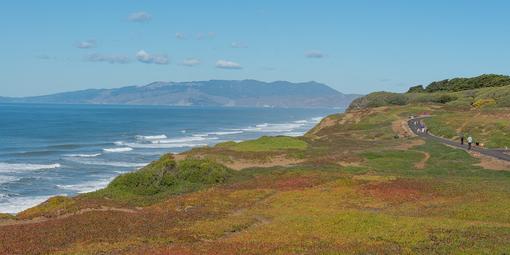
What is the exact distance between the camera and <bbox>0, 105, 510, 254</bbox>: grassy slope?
21438mm

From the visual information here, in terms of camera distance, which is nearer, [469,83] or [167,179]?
[167,179]

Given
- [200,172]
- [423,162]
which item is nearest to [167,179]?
[200,172]

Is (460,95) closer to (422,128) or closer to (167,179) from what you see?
(422,128)

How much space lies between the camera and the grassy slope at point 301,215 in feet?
70.3

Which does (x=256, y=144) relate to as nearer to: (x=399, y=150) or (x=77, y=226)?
(x=399, y=150)

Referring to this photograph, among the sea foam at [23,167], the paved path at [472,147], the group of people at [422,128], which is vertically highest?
the group of people at [422,128]

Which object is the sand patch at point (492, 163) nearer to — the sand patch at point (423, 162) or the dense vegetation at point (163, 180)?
the sand patch at point (423, 162)

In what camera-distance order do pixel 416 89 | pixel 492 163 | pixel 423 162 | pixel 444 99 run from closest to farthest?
pixel 492 163 → pixel 423 162 → pixel 444 99 → pixel 416 89

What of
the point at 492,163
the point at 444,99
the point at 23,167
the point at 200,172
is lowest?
the point at 23,167

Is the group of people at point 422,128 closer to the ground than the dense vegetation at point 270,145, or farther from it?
farther from it

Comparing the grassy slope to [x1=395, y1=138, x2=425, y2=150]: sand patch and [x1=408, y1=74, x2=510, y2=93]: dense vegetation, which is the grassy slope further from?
[x1=408, y1=74, x2=510, y2=93]: dense vegetation

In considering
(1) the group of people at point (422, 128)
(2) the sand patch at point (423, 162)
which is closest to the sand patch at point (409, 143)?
(2) the sand patch at point (423, 162)

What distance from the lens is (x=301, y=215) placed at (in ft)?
93.9

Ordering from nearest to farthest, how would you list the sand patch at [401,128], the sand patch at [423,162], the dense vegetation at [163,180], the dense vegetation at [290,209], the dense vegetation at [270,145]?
1. the dense vegetation at [290,209]
2. the dense vegetation at [163,180]
3. the sand patch at [423,162]
4. the dense vegetation at [270,145]
5. the sand patch at [401,128]
